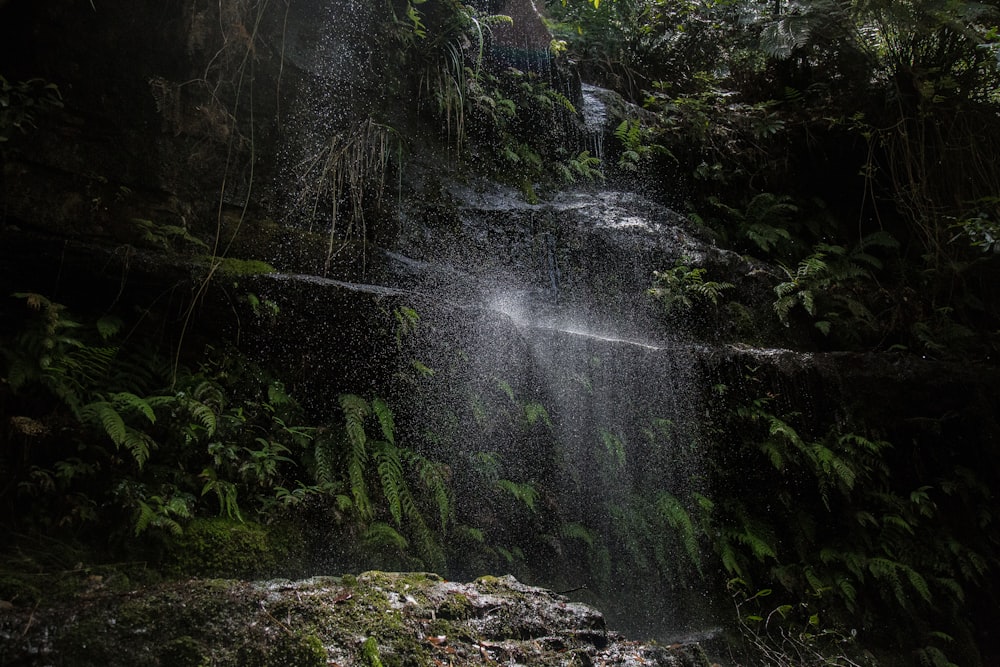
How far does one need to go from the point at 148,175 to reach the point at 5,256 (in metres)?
1.47

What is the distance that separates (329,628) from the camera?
2.30 m

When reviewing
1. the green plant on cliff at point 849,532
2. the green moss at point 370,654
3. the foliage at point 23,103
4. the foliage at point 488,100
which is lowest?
the green plant on cliff at point 849,532

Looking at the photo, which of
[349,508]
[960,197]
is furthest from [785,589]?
[960,197]

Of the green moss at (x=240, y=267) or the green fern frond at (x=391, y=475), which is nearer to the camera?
the green fern frond at (x=391, y=475)

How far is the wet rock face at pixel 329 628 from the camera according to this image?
194 cm

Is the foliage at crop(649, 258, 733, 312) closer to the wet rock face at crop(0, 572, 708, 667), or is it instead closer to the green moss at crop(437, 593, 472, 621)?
the wet rock face at crop(0, 572, 708, 667)

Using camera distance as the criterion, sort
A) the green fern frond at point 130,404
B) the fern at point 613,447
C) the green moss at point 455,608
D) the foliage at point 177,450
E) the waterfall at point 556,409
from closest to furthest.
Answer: the green moss at point 455,608, the foliage at point 177,450, the green fern frond at point 130,404, the waterfall at point 556,409, the fern at point 613,447

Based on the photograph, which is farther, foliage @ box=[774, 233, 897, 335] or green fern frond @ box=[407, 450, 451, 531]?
foliage @ box=[774, 233, 897, 335]

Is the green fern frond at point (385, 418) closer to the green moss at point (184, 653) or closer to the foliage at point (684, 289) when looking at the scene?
the green moss at point (184, 653)

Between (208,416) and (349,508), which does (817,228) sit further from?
(208,416)

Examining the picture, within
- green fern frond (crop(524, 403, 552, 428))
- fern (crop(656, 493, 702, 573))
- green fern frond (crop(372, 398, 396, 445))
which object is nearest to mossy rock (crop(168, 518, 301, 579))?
green fern frond (crop(372, 398, 396, 445))

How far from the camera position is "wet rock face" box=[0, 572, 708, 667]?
1.94 metres

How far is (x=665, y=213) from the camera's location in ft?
25.4

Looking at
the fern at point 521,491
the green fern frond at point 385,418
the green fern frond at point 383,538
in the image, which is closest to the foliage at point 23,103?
the green fern frond at point 385,418
